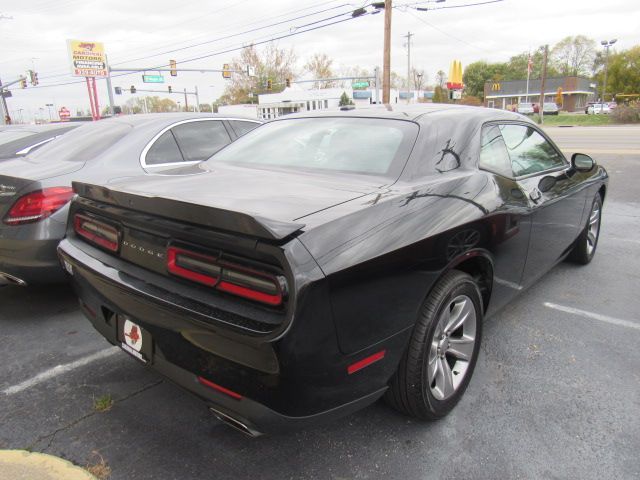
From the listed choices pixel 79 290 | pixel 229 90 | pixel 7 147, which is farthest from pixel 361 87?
pixel 79 290

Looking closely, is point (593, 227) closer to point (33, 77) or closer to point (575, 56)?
point (33, 77)

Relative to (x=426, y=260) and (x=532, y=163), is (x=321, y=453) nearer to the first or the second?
(x=426, y=260)

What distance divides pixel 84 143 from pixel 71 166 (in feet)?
2.17

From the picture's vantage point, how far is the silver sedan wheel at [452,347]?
2244mm

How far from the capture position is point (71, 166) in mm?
3742

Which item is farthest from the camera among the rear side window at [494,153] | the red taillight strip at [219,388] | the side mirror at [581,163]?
the side mirror at [581,163]

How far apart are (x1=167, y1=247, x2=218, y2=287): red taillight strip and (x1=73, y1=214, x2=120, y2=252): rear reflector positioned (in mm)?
456

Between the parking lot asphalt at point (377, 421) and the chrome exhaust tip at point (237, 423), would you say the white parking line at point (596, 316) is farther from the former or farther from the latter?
the chrome exhaust tip at point (237, 423)

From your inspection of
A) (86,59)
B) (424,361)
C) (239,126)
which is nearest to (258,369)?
(424,361)

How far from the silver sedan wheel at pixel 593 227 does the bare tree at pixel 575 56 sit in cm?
10547

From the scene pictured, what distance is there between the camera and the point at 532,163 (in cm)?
331

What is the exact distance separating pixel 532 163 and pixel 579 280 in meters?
1.63

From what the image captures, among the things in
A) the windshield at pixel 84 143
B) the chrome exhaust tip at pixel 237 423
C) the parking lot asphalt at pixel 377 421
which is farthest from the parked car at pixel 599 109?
→ the chrome exhaust tip at pixel 237 423

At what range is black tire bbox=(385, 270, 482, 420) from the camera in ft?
6.70
